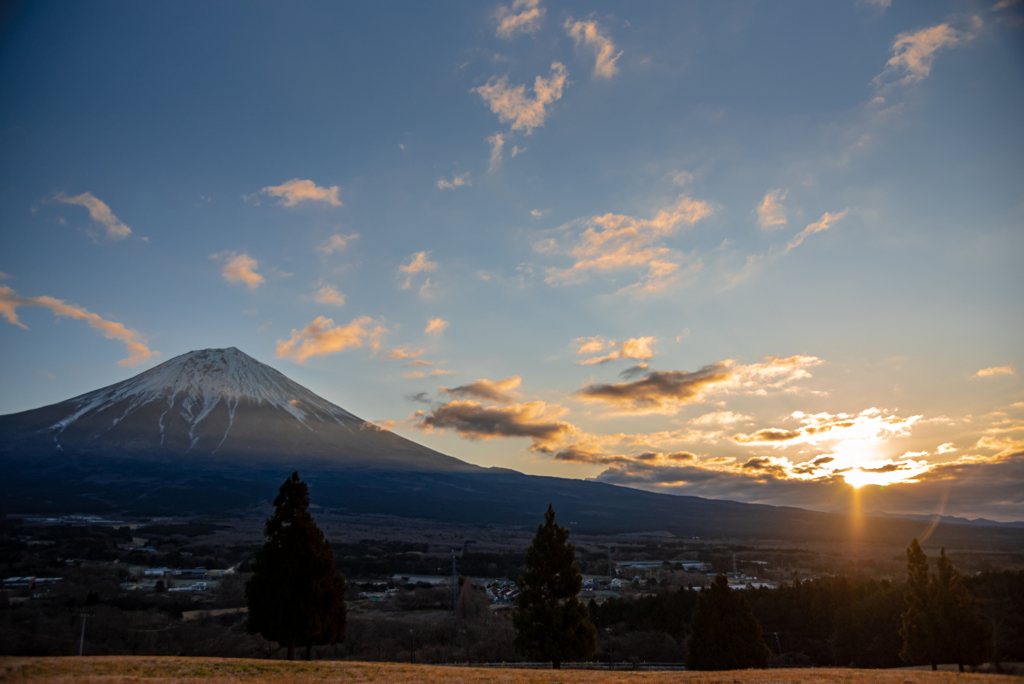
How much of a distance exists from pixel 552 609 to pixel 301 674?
1061 cm

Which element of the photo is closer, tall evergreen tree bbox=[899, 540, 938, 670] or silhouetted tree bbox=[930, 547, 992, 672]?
silhouetted tree bbox=[930, 547, 992, 672]

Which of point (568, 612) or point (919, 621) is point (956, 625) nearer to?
point (919, 621)

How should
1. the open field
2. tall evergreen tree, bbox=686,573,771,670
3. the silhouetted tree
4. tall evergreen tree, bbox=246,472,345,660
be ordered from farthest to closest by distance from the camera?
tall evergreen tree, bbox=686,573,771,670 → the silhouetted tree → tall evergreen tree, bbox=246,472,345,660 → the open field

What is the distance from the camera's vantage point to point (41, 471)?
17750 cm

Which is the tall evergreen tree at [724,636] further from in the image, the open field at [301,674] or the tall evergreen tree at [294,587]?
the tall evergreen tree at [294,587]

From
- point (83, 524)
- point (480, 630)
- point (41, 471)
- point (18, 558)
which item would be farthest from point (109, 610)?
point (41, 471)

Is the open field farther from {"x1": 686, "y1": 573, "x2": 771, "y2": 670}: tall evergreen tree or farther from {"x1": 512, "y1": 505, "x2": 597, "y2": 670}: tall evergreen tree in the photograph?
{"x1": 686, "y1": 573, "x2": 771, "y2": 670}: tall evergreen tree

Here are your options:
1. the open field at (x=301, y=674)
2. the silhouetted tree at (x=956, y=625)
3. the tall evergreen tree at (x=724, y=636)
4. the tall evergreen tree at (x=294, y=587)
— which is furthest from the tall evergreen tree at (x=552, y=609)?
the silhouetted tree at (x=956, y=625)

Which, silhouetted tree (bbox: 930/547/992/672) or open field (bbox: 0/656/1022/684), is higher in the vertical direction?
open field (bbox: 0/656/1022/684)

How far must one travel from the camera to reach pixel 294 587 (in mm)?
21844

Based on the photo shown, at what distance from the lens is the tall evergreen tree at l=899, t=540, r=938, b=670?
2664cm

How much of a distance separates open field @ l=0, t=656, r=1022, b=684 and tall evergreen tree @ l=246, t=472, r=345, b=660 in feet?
12.6

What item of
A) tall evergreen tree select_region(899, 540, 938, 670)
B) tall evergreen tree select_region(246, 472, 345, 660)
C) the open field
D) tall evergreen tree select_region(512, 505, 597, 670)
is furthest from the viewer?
tall evergreen tree select_region(899, 540, 938, 670)

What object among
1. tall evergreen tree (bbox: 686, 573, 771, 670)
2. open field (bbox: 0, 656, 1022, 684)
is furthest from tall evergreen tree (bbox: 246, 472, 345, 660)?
tall evergreen tree (bbox: 686, 573, 771, 670)
